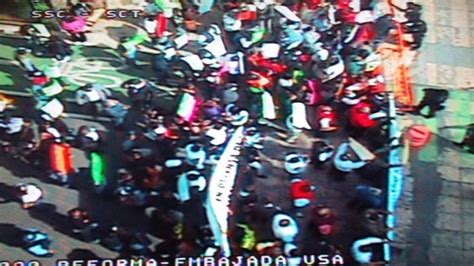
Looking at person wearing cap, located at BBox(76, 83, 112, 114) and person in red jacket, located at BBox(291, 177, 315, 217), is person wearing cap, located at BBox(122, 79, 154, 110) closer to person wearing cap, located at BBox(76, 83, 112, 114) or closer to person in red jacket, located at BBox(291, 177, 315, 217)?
person wearing cap, located at BBox(76, 83, 112, 114)

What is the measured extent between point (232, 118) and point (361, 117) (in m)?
0.21

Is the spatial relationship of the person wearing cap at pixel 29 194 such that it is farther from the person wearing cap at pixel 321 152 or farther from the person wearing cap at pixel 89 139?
the person wearing cap at pixel 321 152

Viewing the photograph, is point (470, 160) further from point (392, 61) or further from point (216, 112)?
point (216, 112)

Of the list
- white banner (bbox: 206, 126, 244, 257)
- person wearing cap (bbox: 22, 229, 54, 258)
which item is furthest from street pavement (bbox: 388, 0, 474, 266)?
person wearing cap (bbox: 22, 229, 54, 258)

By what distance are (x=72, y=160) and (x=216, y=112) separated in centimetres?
24

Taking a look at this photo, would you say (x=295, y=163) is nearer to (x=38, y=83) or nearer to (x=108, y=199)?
(x=108, y=199)

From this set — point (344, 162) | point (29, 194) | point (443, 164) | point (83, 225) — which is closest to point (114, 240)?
point (83, 225)

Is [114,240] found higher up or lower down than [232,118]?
lower down

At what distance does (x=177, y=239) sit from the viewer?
1.25m

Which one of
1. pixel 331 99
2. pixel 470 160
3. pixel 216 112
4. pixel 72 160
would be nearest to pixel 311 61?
pixel 331 99

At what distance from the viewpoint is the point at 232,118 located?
1.31 m

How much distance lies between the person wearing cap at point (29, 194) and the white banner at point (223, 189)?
0.27 m

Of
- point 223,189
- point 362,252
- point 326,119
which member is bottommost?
point 362,252

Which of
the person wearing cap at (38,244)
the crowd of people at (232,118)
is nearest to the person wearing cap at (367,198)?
the crowd of people at (232,118)
